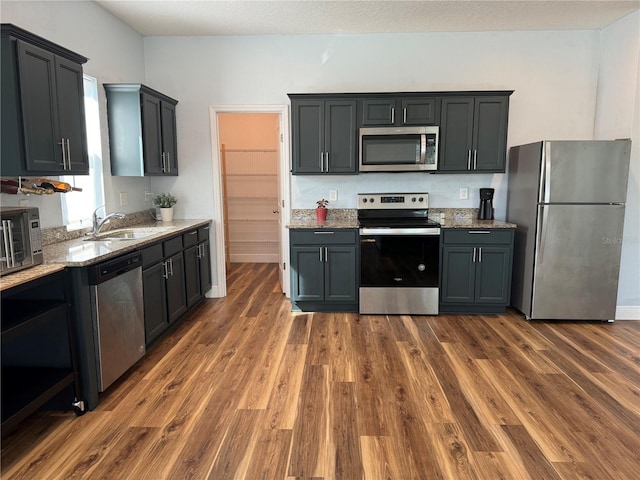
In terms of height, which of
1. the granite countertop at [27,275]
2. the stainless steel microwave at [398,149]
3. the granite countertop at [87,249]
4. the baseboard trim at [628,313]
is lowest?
the baseboard trim at [628,313]

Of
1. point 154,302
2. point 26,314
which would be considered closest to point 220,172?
point 154,302

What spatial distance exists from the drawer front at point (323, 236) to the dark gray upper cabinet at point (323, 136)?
24.7 inches

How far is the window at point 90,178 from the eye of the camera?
3.27m

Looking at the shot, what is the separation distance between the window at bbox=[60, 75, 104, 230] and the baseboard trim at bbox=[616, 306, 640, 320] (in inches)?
196

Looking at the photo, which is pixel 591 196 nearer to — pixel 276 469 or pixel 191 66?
pixel 276 469

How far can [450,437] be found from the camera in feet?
7.02

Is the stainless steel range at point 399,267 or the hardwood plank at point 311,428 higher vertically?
the stainless steel range at point 399,267

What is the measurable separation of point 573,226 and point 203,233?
366 centimetres

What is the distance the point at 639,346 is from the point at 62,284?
4.25m

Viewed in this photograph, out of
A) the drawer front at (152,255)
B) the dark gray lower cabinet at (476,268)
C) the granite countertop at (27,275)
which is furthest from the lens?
the dark gray lower cabinet at (476,268)

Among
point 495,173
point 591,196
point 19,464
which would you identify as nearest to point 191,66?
point 495,173

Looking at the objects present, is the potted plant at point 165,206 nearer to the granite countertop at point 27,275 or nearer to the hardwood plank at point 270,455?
the granite countertop at point 27,275

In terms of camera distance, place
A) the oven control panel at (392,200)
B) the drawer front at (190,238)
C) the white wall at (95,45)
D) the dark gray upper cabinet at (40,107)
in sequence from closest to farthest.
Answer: the dark gray upper cabinet at (40,107), the white wall at (95,45), the drawer front at (190,238), the oven control panel at (392,200)

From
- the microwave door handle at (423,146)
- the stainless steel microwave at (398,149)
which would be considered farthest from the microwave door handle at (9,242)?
the microwave door handle at (423,146)
